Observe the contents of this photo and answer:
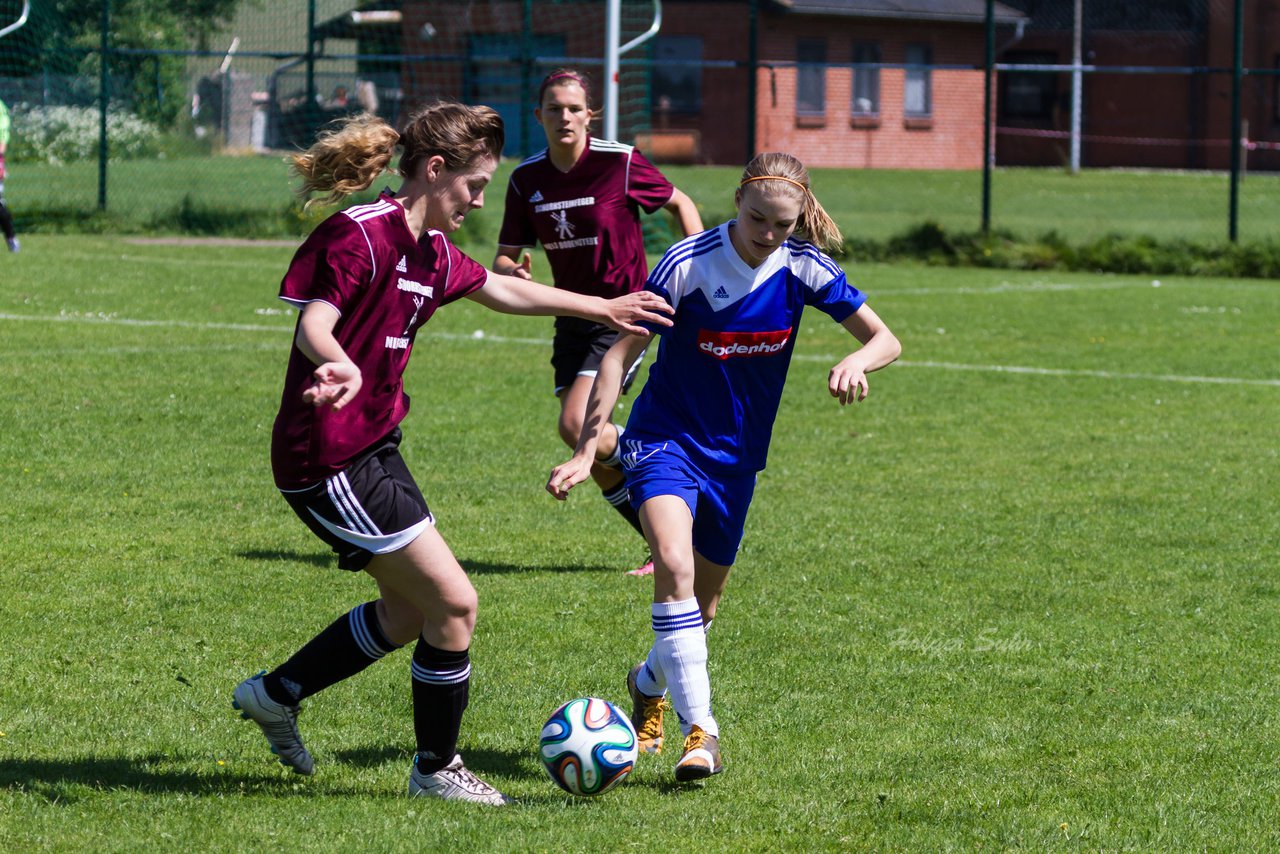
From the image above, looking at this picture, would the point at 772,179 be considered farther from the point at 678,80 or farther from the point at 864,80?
the point at 864,80

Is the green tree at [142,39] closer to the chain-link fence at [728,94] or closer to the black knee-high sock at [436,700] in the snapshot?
the chain-link fence at [728,94]

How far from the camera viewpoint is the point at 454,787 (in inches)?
167

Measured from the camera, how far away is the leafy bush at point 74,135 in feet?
78.3

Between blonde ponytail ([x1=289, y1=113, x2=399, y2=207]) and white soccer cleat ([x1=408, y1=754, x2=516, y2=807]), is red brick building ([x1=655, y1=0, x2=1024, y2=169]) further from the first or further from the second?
white soccer cleat ([x1=408, y1=754, x2=516, y2=807])

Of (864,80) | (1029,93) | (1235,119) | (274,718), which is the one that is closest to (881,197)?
(864,80)

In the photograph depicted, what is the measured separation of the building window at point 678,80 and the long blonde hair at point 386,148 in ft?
Answer: 91.5

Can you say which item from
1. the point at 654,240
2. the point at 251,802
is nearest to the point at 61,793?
the point at 251,802

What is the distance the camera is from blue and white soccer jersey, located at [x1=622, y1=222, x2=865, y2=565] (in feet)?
15.4

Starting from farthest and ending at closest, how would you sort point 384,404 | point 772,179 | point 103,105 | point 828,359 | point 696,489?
point 103,105
point 828,359
point 696,489
point 772,179
point 384,404

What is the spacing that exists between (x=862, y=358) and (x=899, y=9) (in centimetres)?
3417

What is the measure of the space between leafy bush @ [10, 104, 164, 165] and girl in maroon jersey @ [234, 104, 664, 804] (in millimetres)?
20404

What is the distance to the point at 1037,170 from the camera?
3575 cm

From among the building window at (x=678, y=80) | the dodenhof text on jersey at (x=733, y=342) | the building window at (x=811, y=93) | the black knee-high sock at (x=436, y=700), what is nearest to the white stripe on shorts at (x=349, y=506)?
the black knee-high sock at (x=436, y=700)

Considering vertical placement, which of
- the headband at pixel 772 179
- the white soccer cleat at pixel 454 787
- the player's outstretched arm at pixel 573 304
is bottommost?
the white soccer cleat at pixel 454 787
